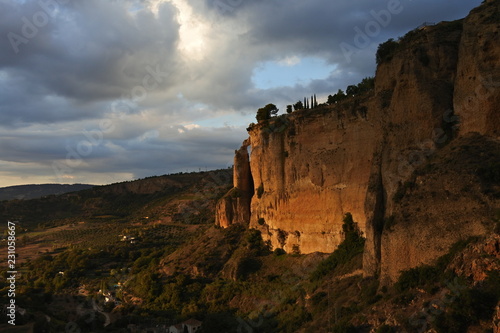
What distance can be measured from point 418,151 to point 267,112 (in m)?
24.7

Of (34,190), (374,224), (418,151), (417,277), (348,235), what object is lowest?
(417,277)

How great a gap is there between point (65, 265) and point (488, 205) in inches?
2063

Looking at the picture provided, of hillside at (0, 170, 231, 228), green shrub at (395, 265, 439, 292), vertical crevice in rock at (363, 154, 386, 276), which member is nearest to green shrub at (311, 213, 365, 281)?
vertical crevice in rock at (363, 154, 386, 276)

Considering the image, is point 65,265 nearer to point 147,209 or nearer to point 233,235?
point 233,235

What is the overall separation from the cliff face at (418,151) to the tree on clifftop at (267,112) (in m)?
10.8

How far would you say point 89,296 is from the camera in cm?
4769

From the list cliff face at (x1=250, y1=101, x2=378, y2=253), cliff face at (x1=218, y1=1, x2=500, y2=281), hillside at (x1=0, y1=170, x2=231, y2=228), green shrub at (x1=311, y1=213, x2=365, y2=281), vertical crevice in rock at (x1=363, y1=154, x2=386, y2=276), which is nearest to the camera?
cliff face at (x1=218, y1=1, x2=500, y2=281)

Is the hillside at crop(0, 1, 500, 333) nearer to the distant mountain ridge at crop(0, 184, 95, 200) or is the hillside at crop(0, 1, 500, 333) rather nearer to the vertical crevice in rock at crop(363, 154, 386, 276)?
the vertical crevice in rock at crop(363, 154, 386, 276)

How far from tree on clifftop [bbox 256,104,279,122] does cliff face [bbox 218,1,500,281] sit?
35.5 feet

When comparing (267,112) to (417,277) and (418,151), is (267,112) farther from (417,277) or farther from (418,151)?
(417,277)

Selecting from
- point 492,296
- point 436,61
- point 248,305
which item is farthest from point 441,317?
point 248,305

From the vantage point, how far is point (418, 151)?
958 inches

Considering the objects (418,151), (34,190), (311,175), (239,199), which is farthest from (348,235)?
(34,190)

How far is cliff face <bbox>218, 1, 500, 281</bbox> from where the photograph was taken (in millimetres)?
20172
